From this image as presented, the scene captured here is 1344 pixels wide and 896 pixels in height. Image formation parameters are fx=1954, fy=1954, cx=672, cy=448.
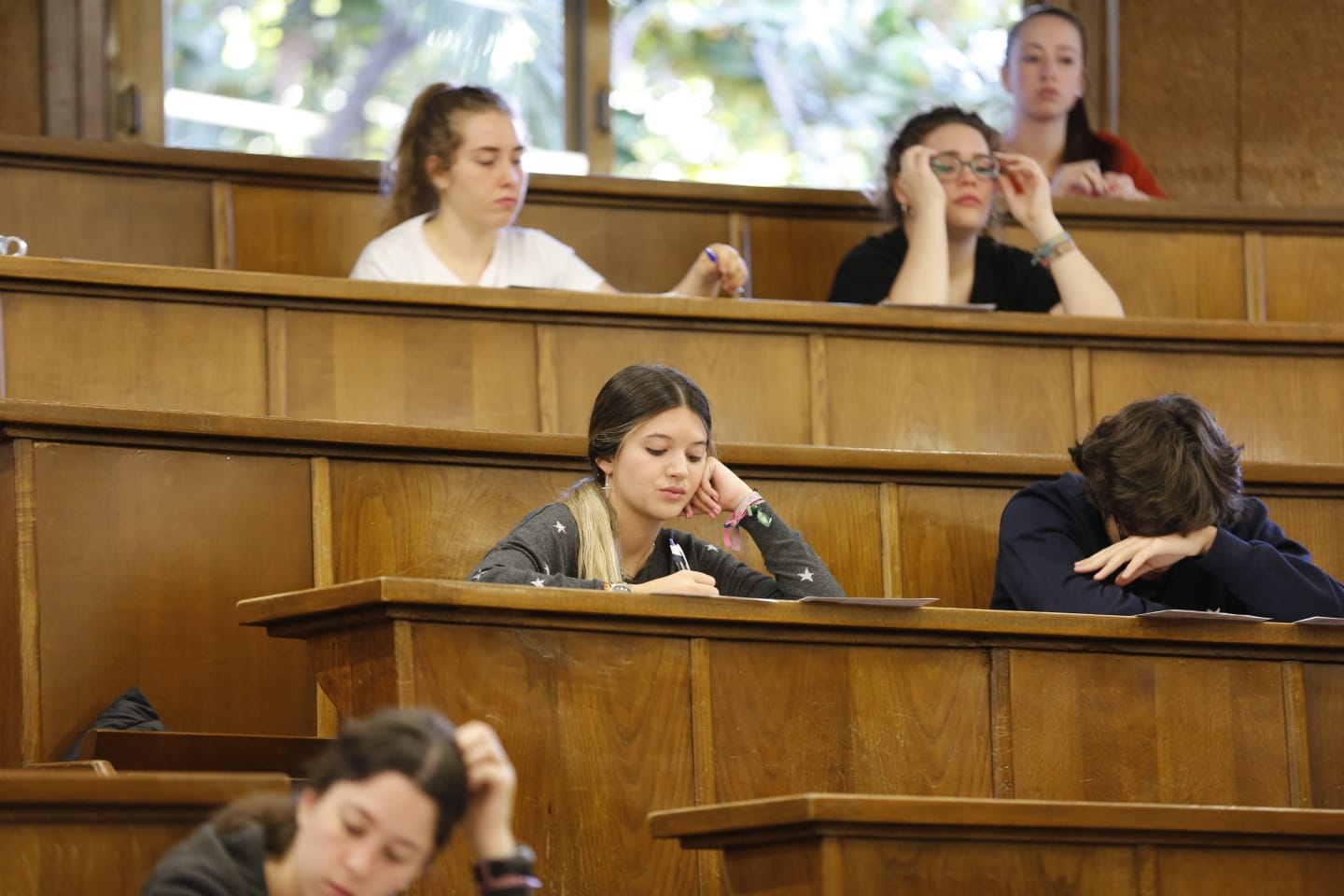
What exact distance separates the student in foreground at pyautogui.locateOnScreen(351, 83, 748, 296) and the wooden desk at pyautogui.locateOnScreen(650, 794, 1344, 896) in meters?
0.94

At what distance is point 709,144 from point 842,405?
132 cm

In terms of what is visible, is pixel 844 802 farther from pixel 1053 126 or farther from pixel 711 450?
pixel 1053 126

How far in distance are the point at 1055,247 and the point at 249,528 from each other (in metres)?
0.95

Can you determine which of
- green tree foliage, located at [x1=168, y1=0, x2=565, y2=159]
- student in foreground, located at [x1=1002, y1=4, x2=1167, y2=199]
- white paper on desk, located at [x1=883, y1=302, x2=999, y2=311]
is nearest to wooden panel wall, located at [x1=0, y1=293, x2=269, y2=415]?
white paper on desk, located at [x1=883, y1=302, x2=999, y2=311]

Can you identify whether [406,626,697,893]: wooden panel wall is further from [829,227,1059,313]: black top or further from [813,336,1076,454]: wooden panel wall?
[829,227,1059,313]: black top

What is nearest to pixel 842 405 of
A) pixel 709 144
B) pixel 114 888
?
pixel 114 888

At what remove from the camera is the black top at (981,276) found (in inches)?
80.8

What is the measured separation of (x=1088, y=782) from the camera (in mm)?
1302

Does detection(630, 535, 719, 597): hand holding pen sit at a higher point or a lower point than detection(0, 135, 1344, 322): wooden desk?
lower

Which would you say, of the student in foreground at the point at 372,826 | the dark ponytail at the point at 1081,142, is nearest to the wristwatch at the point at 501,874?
the student in foreground at the point at 372,826

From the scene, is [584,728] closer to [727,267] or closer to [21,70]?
[727,267]

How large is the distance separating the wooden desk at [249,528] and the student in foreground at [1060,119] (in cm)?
83

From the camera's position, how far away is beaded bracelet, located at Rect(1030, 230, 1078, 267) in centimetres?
201

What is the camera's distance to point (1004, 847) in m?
1.08
